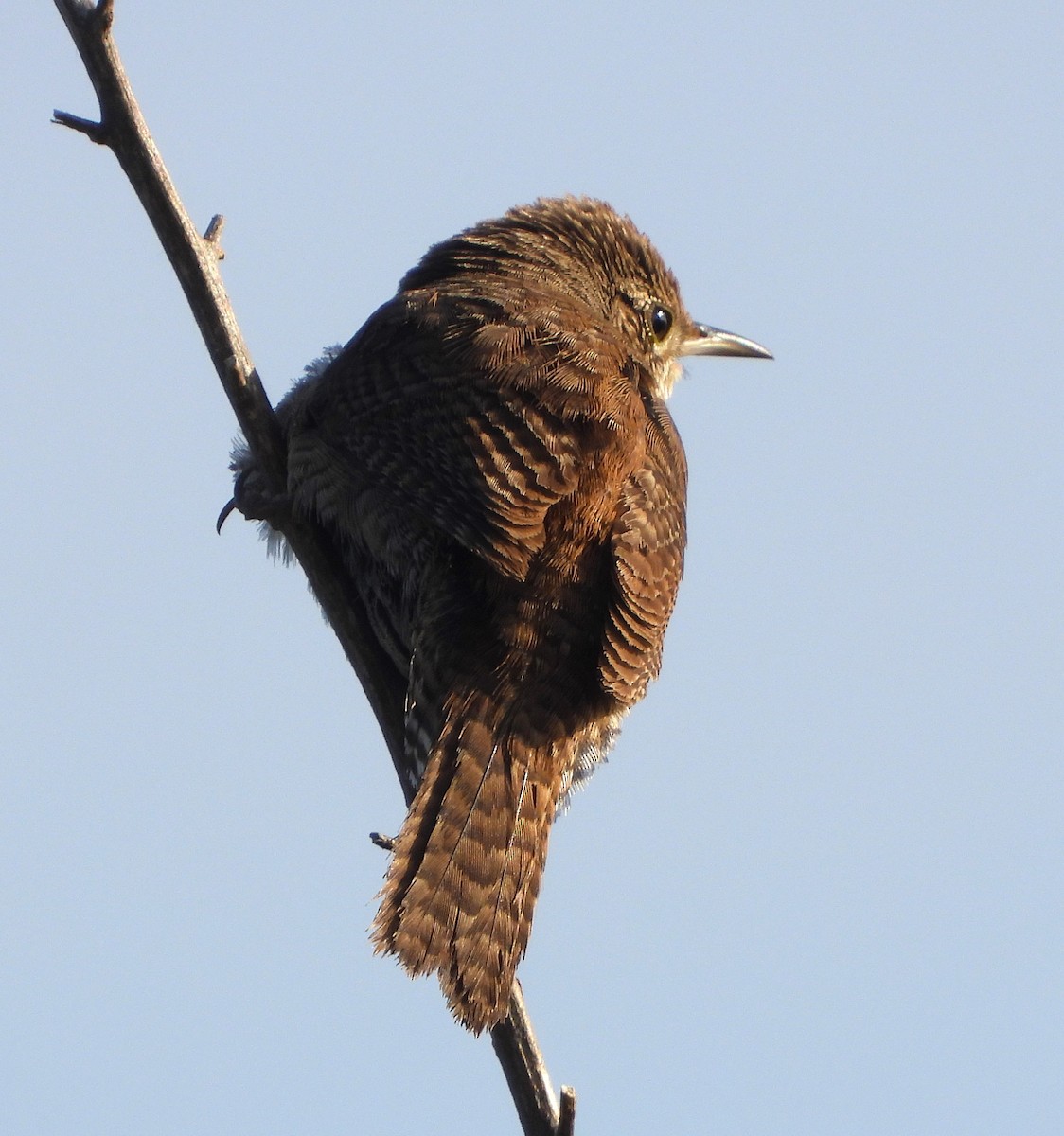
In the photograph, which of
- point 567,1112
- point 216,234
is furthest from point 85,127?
point 567,1112

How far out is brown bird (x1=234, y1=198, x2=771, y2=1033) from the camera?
3.41 meters

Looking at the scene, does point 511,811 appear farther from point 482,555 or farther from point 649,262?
point 649,262

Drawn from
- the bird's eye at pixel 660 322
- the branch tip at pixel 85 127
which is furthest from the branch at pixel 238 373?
the bird's eye at pixel 660 322

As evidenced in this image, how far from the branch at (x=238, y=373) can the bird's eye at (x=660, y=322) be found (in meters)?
1.51

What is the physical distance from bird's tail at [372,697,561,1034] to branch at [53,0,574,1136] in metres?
0.12

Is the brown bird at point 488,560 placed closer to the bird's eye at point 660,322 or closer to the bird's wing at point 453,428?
the bird's wing at point 453,428

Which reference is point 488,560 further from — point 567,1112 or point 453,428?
point 567,1112

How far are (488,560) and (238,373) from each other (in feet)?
2.44

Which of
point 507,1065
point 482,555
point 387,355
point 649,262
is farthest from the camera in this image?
point 649,262

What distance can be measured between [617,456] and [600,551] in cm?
25

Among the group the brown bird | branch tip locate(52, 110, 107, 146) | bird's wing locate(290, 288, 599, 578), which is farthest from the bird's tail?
branch tip locate(52, 110, 107, 146)

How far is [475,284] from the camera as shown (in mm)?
4340

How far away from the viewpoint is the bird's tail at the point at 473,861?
323 centimetres

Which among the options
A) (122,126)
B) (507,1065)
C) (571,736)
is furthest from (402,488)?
(507,1065)
